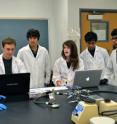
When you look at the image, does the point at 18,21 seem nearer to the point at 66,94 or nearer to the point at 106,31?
the point at 106,31

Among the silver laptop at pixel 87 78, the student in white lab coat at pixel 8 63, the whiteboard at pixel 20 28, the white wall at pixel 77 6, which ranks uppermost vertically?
the white wall at pixel 77 6

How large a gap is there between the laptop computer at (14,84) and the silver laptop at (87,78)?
1.83ft

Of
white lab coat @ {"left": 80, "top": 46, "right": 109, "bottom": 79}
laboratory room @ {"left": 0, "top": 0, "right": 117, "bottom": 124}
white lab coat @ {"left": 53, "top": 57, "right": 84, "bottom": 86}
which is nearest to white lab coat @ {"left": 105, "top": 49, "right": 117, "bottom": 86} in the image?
laboratory room @ {"left": 0, "top": 0, "right": 117, "bottom": 124}

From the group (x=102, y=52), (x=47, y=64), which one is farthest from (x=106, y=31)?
(x=47, y=64)

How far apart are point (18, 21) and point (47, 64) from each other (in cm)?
136

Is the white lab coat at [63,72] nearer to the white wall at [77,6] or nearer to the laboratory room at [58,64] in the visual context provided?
the laboratory room at [58,64]

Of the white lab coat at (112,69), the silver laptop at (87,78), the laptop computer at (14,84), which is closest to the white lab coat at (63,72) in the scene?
the silver laptop at (87,78)

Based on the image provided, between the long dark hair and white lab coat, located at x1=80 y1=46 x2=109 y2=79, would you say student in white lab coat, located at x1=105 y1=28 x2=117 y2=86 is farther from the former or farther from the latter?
the long dark hair

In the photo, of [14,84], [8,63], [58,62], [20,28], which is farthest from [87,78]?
[20,28]

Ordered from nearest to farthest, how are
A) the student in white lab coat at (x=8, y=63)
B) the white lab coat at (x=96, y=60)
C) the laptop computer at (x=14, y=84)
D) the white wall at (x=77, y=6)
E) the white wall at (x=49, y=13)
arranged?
the laptop computer at (x=14, y=84), the student in white lab coat at (x=8, y=63), the white lab coat at (x=96, y=60), the white wall at (x=77, y=6), the white wall at (x=49, y=13)

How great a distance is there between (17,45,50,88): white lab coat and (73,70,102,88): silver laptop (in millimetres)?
977

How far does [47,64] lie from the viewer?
11.2ft

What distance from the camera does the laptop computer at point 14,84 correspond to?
2036 millimetres

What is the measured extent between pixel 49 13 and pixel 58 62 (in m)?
1.90
